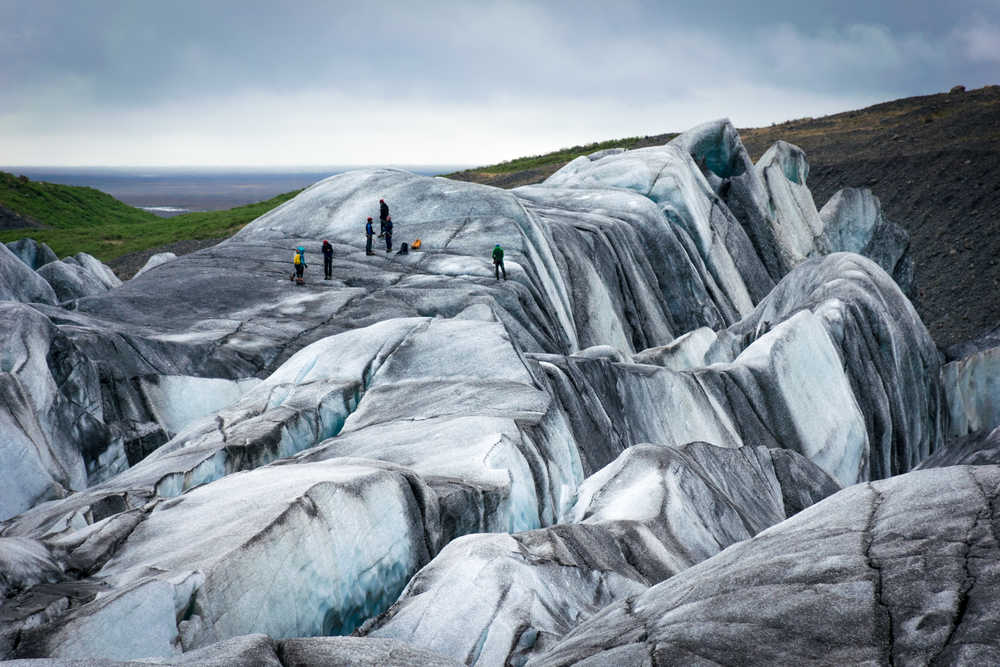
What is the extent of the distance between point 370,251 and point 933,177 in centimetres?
7200

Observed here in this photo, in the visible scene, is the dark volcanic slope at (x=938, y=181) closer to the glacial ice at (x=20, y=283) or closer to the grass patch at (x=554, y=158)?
the grass patch at (x=554, y=158)

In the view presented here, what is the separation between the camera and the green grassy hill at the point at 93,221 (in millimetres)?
91188

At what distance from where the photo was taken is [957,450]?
2686 cm

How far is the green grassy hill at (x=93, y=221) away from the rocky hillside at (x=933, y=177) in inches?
1156

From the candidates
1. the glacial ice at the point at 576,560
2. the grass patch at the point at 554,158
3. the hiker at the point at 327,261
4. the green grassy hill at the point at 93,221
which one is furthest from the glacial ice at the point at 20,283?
the grass patch at the point at 554,158

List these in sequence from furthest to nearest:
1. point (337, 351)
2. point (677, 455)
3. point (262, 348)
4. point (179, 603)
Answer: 1. point (262, 348)
2. point (337, 351)
3. point (677, 455)
4. point (179, 603)

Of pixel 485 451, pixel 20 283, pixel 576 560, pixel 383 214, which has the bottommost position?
pixel 576 560

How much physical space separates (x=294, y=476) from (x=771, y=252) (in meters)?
45.0

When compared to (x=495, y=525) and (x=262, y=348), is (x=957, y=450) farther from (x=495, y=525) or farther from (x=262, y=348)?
(x=262, y=348)

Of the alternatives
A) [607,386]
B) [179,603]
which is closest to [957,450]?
[607,386]

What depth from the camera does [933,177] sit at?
89688 millimetres

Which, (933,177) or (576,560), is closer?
(576,560)

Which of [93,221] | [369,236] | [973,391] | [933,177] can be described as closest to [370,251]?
[369,236]

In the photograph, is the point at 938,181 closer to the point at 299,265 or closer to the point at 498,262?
the point at 498,262
